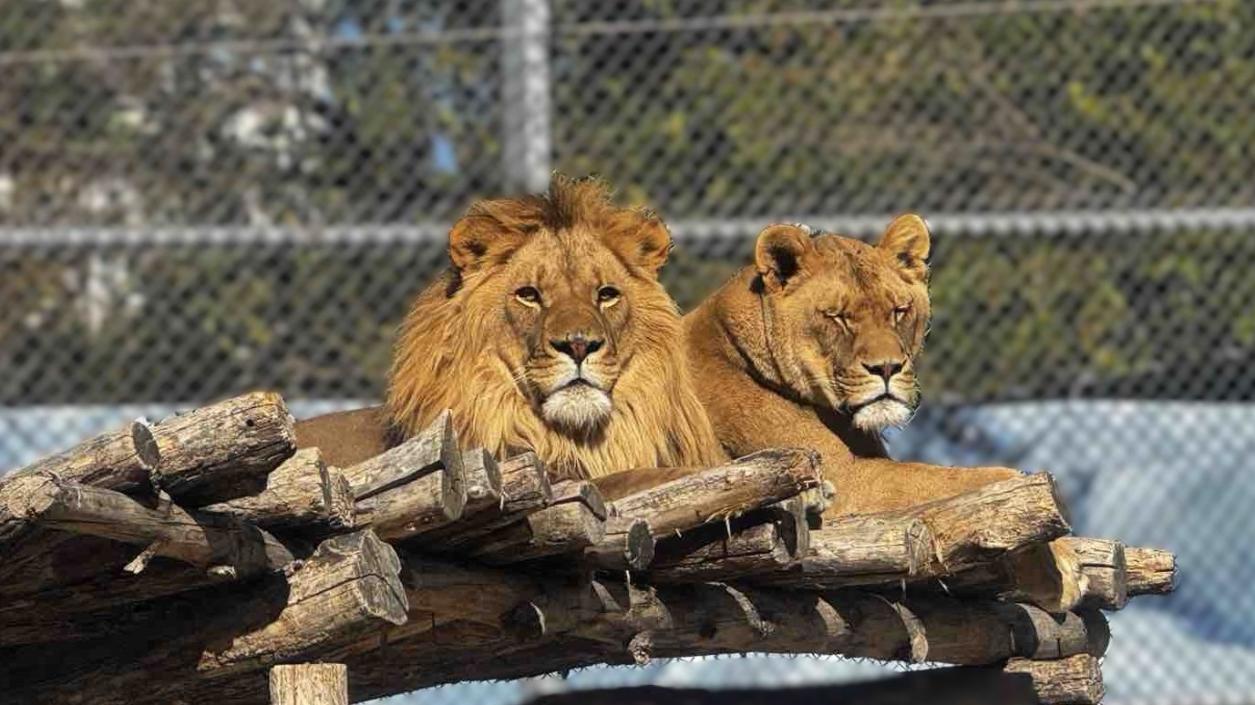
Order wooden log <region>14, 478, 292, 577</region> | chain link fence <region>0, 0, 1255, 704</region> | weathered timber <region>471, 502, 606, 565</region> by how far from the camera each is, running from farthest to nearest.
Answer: chain link fence <region>0, 0, 1255, 704</region> → weathered timber <region>471, 502, 606, 565</region> → wooden log <region>14, 478, 292, 577</region>

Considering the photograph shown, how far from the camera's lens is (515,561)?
4.31 m

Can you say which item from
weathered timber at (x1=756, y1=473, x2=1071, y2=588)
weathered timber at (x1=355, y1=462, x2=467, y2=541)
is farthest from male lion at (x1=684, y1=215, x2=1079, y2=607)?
weathered timber at (x1=355, y1=462, x2=467, y2=541)

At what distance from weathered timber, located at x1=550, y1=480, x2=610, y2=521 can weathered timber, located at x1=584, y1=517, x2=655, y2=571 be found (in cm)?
4

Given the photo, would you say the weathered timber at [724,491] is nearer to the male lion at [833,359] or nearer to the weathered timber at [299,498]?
the weathered timber at [299,498]

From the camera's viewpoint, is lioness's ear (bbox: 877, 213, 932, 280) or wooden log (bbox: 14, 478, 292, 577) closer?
wooden log (bbox: 14, 478, 292, 577)

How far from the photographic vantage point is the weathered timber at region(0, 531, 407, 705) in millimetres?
3914

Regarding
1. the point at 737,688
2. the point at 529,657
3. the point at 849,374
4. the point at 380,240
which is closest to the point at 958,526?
the point at 849,374

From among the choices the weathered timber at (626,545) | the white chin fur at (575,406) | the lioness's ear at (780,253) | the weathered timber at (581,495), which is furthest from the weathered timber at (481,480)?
the lioness's ear at (780,253)

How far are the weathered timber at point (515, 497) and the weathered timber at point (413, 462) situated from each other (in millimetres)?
88

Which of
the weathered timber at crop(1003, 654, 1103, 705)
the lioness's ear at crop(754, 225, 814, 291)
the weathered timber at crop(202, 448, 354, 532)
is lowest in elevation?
the weathered timber at crop(1003, 654, 1103, 705)

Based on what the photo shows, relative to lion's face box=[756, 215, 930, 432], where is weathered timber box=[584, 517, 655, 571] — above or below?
below

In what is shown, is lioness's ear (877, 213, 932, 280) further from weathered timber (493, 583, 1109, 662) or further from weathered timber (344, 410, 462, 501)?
weathered timber (344, 410, 462, 501)

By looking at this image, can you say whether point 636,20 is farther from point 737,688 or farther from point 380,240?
point 737,688

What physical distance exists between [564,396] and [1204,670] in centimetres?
459
